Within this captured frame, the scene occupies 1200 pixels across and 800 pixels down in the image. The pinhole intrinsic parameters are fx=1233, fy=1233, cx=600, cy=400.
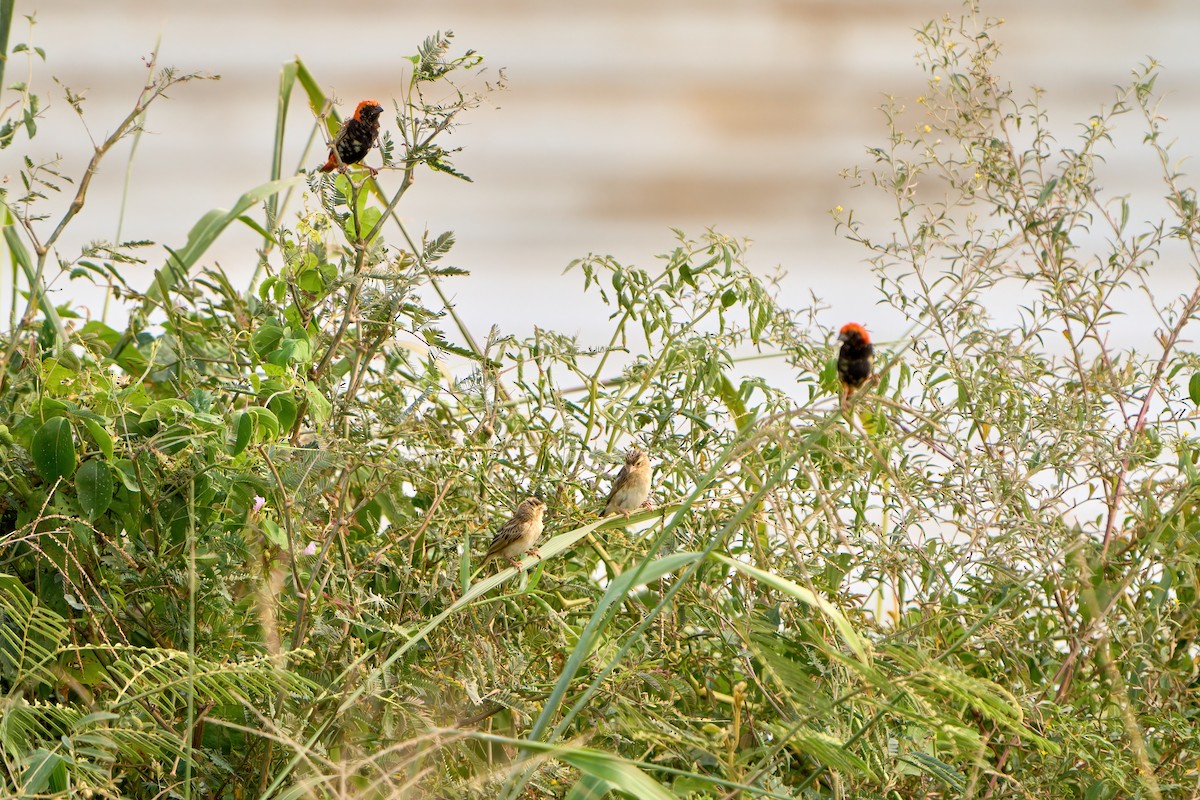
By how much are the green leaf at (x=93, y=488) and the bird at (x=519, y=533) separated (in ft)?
2.45

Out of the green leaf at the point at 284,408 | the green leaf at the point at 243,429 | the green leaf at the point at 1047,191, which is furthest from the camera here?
the green leaf at the point at 1047,191

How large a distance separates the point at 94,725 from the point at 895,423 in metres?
1.67

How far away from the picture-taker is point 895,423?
2654mm

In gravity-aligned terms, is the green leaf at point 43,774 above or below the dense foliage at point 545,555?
below

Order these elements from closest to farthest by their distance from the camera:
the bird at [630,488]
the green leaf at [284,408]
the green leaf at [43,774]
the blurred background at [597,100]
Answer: the green leaf at [43,774]
the green leaf at [284,408]
the bird at [630,488]
the blurred background at [597,100]

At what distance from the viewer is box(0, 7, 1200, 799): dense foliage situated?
2080 mm

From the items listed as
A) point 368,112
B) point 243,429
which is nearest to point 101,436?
point 243,429

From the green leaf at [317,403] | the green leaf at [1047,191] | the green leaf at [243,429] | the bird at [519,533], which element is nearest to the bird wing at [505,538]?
the bird at [519,533]

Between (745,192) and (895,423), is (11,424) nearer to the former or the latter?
(895,423)

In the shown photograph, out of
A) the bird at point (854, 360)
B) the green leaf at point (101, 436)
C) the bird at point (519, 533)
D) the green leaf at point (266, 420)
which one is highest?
the bird at point (854, 360)

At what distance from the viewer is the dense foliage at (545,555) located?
208 centimetres

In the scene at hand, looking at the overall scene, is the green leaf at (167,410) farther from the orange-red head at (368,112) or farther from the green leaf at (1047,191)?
→ the green leaf at (1047,191)

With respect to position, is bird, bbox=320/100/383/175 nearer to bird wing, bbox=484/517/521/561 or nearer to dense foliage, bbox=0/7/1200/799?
dense foliage, bbox=0/7/1200/799

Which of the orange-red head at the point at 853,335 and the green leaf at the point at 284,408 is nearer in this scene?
the orange-red head at the point at 853,335
